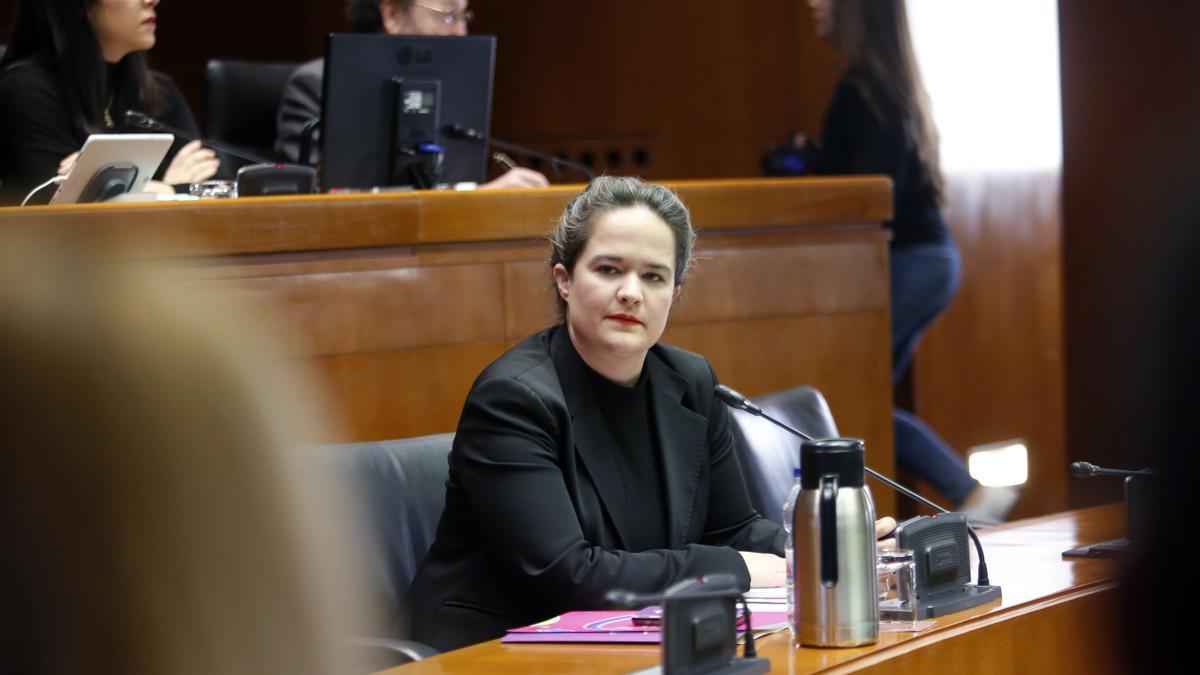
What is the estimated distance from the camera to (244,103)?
5.21 metres

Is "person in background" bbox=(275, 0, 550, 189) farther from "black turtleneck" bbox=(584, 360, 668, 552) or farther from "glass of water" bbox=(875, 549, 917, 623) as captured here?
"glass of water" bbox=(875, 549, 917, 623)

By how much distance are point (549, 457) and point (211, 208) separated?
1088 millimetres

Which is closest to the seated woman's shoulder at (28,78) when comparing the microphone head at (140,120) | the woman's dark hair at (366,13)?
the microphone head at (140,120)

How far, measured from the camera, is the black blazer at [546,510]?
7.93 ft

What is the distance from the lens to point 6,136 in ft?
12.5

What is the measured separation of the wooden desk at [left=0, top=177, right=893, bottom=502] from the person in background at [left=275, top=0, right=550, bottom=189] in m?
0.89

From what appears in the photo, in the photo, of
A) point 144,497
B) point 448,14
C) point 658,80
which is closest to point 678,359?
point 144,497

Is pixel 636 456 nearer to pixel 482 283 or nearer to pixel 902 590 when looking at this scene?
pixel 902 590

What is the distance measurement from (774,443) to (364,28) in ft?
7.43

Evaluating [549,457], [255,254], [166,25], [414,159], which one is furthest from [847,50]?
[166,25]

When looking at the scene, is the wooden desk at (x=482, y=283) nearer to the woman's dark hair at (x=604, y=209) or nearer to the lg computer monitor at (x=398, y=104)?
the woman's dark hair at (x=604, y=209)

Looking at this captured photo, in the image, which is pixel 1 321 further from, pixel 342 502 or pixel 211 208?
pixel 211 208

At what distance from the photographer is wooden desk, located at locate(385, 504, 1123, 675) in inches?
75.3

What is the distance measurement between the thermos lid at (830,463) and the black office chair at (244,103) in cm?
338
